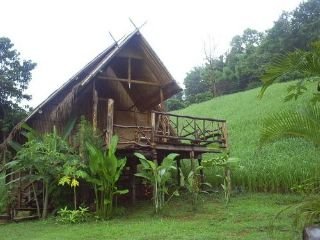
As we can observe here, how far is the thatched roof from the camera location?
15008 millimetres

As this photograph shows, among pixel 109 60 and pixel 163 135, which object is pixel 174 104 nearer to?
pixel 109 60

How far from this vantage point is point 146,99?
1777cm

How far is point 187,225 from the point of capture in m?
9.99

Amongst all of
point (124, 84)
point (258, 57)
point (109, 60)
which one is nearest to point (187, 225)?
point (109, 60)

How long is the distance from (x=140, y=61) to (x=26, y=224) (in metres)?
7.22

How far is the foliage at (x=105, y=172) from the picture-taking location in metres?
11.9

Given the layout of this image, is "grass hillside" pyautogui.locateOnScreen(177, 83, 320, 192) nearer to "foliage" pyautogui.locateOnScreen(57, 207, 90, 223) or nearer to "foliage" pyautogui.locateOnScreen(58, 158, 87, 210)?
"foliage" pyautogui.locateOnScreen(58, 158, 87, 210)

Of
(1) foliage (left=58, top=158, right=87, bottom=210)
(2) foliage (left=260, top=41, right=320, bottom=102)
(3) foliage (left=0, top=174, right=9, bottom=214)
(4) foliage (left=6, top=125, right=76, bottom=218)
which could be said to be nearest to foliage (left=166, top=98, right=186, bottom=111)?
(3) foliage (left=0, top=174, right=9, bottom=214)

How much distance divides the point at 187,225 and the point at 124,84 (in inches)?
339

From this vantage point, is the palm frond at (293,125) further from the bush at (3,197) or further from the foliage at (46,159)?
the bush at (3,197)

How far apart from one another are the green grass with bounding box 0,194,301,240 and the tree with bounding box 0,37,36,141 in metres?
8.12

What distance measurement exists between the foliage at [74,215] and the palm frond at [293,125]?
6.74m

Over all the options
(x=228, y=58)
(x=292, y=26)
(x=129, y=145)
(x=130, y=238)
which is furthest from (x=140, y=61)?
(x=228, y=58)

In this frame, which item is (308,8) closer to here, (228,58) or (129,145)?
(228,58)
